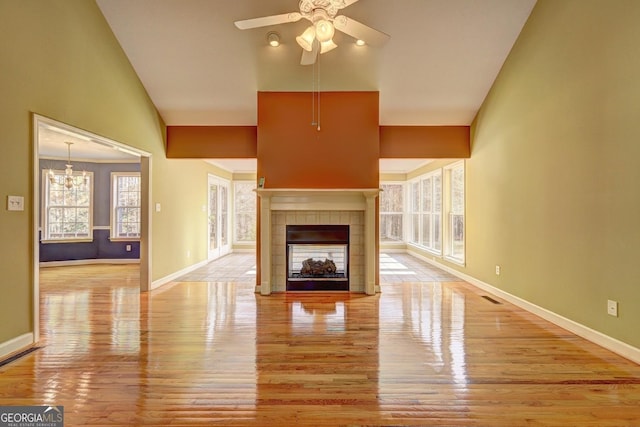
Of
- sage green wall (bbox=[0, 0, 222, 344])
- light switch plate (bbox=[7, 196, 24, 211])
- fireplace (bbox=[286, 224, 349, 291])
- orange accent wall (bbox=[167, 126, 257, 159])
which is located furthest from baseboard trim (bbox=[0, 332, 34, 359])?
orange accent wall (bbox=[167, 126, 257, 159])

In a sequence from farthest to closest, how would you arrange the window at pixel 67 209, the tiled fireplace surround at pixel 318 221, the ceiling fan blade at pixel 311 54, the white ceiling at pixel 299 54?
the window at pixel 67 209, the tiled fireplace surround at pixel 318 221, the white ceiling at pixel 299 54, the ceiling fan blade at pixel 311 54

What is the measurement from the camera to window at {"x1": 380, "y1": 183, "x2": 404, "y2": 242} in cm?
970

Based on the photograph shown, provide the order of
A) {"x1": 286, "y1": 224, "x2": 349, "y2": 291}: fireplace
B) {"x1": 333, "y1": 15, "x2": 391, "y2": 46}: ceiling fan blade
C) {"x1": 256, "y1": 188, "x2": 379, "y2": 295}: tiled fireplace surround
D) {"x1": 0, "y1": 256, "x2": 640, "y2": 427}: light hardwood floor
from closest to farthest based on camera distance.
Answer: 1. {"x1": 0, "y1": 256, "x2": 640, "y2": 427}: light hardwood floor
2. {"x1": 333, "y1": 15, "x2": 391, "y2": 46}: ceiling fan blade
3. {"x1": 256, "y1": 188, "x2": 379, "y2": 295}: tiled fireplace surround
4. {"x1": 286, "y1": 224, "x2": 349, "y2": 291}: fireplace

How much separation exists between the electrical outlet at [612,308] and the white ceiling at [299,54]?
3.19 meters

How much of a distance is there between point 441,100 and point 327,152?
190 centimetres

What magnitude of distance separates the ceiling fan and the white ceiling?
1018 mm

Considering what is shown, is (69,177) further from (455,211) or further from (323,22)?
(455,211)

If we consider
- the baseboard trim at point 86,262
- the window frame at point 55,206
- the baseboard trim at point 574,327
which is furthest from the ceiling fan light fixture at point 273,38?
the baseboard trim at point 86,262

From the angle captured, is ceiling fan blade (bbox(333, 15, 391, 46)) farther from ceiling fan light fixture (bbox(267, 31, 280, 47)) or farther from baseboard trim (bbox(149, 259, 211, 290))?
baseboard trim (bbox(149, 259, 211, 290))

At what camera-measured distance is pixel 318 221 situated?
493 cm

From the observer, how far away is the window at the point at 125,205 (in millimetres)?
7641

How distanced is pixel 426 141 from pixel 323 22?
3175 mm

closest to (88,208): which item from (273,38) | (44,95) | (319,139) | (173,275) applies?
(173,275)

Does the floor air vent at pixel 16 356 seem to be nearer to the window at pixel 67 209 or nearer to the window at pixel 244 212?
the window at pixel 67 209
